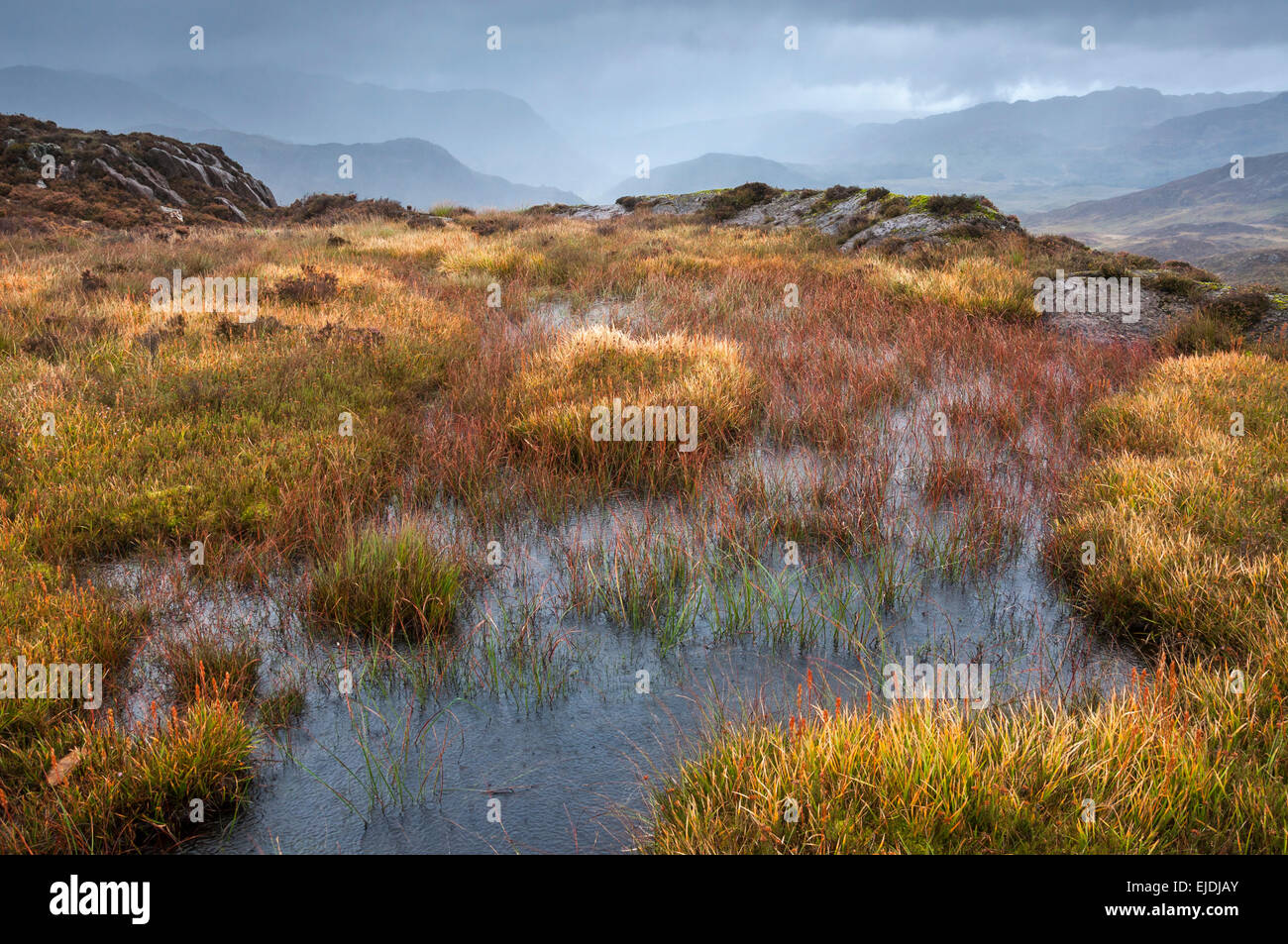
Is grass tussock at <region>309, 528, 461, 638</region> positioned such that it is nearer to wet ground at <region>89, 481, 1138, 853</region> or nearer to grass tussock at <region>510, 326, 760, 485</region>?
wet ground at <region>89, 481, 1138, 853</region>

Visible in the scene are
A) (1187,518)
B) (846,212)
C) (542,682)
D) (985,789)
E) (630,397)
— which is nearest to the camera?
(985,789)

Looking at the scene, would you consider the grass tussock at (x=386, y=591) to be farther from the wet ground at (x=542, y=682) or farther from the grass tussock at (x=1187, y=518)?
the grass tussock at (x=1187, y=518)

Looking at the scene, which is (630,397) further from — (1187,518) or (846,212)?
(846,212)

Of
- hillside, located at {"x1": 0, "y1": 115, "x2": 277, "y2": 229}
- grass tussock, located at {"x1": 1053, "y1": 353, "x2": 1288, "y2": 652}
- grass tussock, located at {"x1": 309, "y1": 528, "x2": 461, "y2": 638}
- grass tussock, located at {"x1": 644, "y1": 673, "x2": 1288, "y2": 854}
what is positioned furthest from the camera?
hillside, located at {"x1": 0, "y1": 115, "x2": 277, "y2": 229}

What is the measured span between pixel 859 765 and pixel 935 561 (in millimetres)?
2448

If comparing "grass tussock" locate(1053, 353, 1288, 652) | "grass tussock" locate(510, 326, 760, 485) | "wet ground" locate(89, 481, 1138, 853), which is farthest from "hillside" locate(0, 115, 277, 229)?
"grass tussock" locate(1053, 353, 1288, 652)

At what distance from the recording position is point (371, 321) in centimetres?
943

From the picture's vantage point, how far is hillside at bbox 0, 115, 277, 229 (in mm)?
23062

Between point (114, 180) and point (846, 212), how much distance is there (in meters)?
29.4

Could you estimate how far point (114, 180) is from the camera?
1069 inches

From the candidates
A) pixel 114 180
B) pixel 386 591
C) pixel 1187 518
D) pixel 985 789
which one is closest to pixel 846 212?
pixel 1187 518

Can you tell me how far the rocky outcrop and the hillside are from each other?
663 inches
